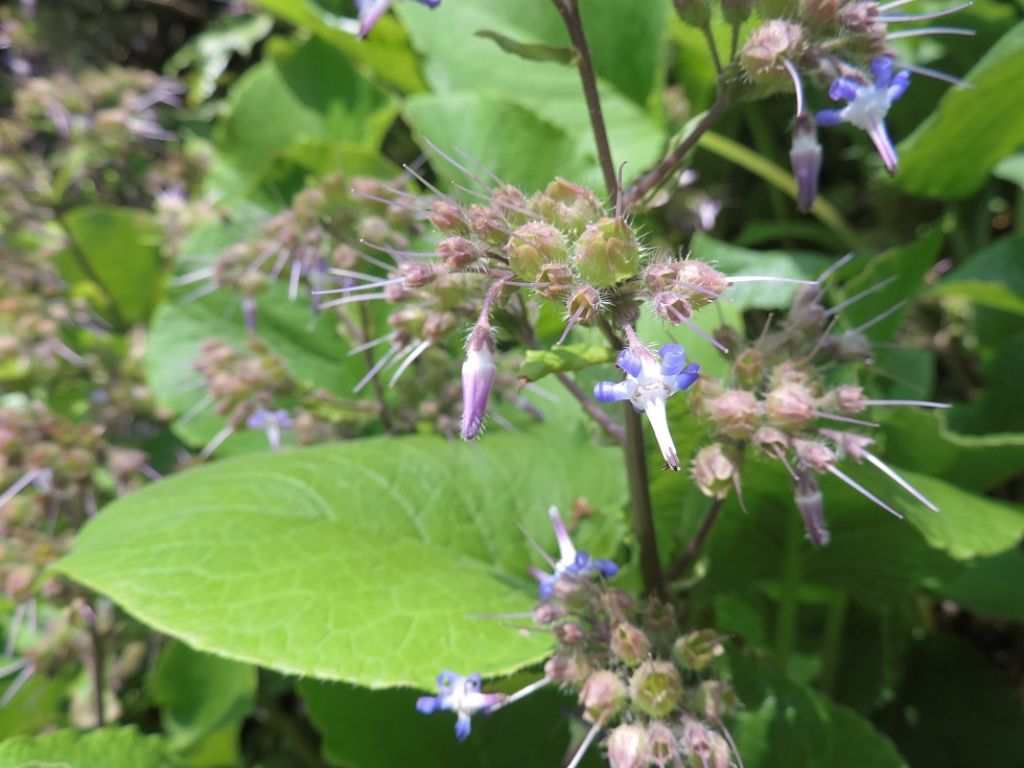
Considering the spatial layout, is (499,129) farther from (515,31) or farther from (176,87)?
(176,87)

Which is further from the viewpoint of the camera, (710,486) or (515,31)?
(515,31)

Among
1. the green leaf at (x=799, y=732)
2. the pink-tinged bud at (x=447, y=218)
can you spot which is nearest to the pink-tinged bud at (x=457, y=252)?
the pink-tinged bud at (x=447, y=218)

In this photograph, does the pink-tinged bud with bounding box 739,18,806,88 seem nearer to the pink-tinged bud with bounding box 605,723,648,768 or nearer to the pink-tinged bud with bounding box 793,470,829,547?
the pink-tinged bud with bounding box 793,470,829,547

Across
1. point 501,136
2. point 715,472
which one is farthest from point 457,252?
point 501,136

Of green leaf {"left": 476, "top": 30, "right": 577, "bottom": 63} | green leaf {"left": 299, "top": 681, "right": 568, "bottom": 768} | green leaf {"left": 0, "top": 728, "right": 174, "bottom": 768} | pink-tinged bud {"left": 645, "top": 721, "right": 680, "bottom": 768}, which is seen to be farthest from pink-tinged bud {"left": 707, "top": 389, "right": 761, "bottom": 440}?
green leaf {"left": 0, "top": 728, "right": 174, "bottom": 768}

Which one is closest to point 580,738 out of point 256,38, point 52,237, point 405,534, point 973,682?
point 405,534

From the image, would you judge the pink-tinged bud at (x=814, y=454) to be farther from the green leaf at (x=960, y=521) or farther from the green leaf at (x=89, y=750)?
the green leaf at (x=89, y=750)
